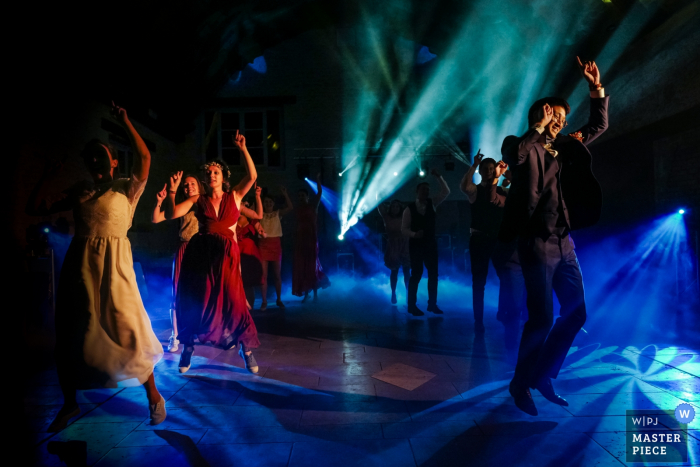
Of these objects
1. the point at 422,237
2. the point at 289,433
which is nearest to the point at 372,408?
the point at 289,433

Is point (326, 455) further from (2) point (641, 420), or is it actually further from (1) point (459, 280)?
(1) point (459, 280)

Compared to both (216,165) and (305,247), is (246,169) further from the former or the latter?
(305,247)

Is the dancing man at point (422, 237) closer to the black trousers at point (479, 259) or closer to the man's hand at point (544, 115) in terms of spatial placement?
the black trousers at point (479, 259)

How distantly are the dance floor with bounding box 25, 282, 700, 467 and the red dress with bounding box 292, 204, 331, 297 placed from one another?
10.9 ft

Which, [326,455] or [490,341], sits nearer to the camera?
[326,455]

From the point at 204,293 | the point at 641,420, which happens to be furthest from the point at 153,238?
the point at 641,420

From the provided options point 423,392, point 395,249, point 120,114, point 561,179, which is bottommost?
point 423,392

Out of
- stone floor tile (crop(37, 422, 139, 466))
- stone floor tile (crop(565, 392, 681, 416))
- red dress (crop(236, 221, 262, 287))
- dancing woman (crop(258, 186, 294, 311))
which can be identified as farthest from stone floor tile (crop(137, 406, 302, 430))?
dancing woman (crop(258, 186, 294, 311))

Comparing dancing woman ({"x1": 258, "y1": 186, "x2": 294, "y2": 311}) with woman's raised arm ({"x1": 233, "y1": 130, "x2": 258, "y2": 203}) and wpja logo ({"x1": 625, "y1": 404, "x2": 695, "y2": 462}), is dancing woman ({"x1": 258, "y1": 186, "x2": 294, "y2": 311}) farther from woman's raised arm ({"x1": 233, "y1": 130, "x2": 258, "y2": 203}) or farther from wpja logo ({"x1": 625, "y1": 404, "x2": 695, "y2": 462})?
wpja logo ({"x1": 625, "y1": 404, "x2": 695, "y2": 462})

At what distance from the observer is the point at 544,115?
2604mm

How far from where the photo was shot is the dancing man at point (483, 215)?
439 cm

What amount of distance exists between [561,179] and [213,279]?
2.69 m

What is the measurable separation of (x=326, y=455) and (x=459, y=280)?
9.55 metres

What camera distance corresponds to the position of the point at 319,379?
129 inches
